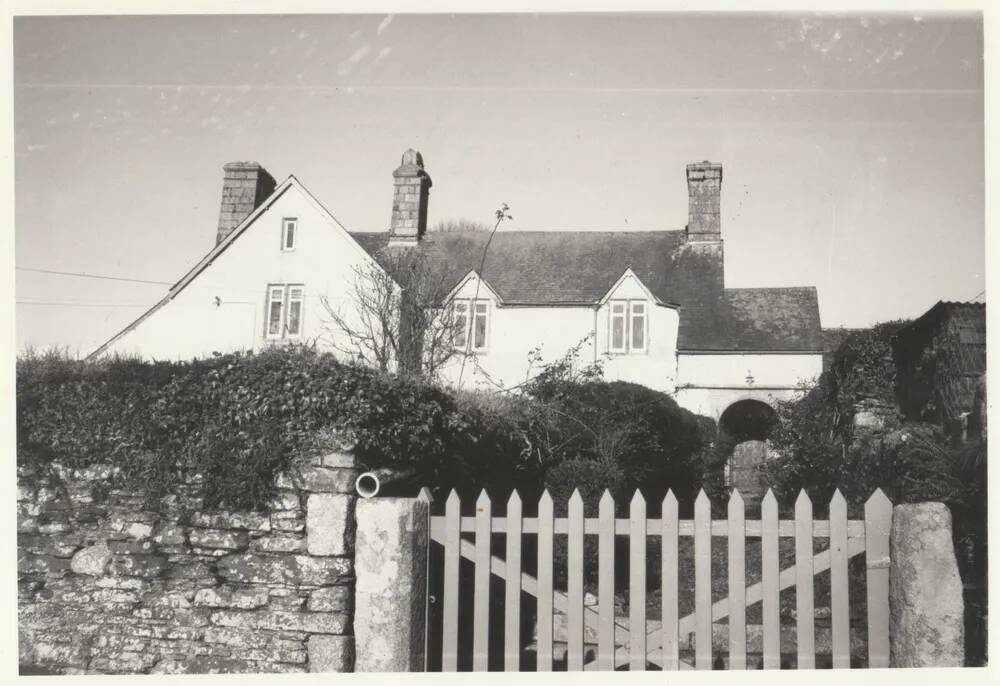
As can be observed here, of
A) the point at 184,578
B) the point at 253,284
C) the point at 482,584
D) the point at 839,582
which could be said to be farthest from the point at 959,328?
the point at 253,284

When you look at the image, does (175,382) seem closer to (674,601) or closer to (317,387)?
(317,387)

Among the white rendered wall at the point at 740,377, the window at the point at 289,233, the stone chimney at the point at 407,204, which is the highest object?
the stone chimney at the point at 407,204

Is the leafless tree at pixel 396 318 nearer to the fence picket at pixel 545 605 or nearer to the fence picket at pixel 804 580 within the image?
the fence picket at pixel 545 605

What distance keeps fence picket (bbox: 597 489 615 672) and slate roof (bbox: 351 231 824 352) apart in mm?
14483

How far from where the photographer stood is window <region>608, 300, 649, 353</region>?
61.6 feet

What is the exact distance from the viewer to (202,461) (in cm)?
428

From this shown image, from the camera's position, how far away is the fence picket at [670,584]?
3635mm

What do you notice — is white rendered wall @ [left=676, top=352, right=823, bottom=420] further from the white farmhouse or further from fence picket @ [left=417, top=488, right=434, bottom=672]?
fence picket @ [left=417, top=488, right=434, bottom=672]

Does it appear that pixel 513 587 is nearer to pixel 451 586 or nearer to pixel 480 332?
pixel 451 586

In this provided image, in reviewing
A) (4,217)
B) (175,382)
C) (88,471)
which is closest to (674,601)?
(175,382)

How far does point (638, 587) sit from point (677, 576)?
0.23 metres

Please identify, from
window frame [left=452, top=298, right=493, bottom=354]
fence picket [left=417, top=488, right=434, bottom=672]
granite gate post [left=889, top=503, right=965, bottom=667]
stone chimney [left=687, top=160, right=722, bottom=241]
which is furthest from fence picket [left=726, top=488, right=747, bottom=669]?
stone chimney [left=687, top=160, right=722, bottom=241]

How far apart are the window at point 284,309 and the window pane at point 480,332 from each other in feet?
14.8

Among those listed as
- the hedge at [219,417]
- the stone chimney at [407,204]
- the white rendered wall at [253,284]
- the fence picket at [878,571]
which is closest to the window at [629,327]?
the stone chimney at [407,204]
